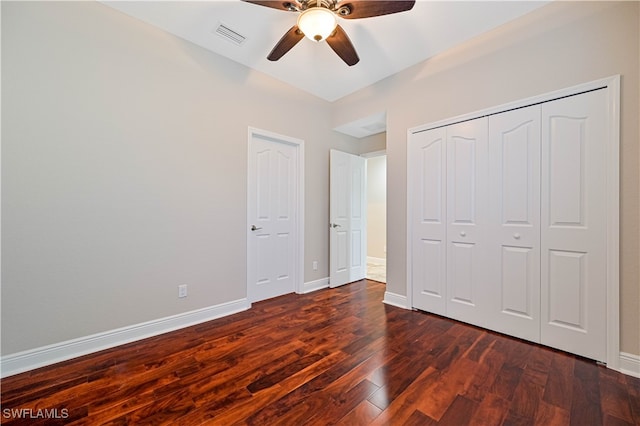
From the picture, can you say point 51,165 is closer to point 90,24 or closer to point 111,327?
point 90,24

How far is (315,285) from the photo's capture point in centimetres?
369

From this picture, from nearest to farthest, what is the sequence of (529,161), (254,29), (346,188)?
1. (529,161)
2. (254,29)
3. (346,188)

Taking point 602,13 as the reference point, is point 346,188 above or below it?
below

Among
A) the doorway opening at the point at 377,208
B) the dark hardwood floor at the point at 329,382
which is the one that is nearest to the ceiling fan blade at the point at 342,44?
the dark hardwood floor at the point at 329,382

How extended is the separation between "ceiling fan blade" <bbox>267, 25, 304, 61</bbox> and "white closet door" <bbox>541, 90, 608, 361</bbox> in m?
2.13

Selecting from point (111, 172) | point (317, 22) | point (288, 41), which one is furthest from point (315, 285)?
point (317, 22)

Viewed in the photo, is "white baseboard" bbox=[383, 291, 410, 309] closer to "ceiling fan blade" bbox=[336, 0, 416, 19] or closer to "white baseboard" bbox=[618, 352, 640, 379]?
"white baseboard" bbox=[618, 352, 640, 379]

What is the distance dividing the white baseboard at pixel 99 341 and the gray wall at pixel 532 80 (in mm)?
2178

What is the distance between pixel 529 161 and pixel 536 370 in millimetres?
1626

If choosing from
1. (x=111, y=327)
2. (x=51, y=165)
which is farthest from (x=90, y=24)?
(x=111, y=327)

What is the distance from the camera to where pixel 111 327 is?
2.13 meters

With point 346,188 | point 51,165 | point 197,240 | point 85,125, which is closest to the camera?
point 51,165

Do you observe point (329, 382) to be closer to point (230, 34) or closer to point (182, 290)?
point (182, 290)

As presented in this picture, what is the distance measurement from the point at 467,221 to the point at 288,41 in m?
2.35
